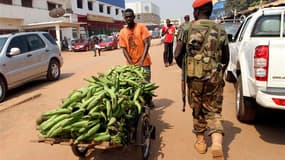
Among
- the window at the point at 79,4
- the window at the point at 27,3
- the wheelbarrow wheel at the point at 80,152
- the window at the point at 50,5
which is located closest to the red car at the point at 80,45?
the window at the point at 27,3

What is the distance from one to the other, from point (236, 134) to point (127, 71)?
6.51 ft

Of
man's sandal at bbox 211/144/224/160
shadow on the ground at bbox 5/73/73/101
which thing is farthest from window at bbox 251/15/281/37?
shadow on the ground at bbox 5/73/73/101

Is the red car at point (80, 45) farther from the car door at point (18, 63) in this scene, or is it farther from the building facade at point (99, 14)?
the car door at point (18, 63)

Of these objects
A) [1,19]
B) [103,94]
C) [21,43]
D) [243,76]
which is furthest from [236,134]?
[1,19]

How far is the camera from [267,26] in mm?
5520

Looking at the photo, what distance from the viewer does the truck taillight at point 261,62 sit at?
13.4 ft

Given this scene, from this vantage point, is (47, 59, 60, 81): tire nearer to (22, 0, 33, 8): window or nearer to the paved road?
the paved road

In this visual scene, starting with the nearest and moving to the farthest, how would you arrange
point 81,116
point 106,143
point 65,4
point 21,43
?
point 106,143
point 81,116
point 21,43
point 65,4

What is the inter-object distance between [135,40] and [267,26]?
234 cm

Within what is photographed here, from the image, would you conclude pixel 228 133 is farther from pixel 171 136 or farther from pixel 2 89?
pixel 2 89

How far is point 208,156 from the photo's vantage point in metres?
4.20

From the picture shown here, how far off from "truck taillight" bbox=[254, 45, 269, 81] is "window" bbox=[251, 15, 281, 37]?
1476 mm

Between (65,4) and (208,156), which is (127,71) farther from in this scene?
(65,4)

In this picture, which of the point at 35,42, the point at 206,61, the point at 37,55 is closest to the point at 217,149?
the point at 206,61
